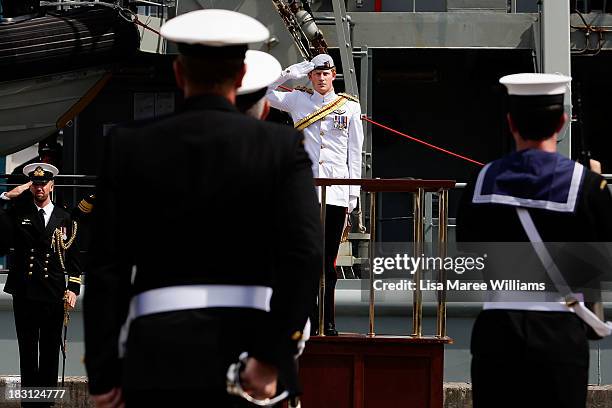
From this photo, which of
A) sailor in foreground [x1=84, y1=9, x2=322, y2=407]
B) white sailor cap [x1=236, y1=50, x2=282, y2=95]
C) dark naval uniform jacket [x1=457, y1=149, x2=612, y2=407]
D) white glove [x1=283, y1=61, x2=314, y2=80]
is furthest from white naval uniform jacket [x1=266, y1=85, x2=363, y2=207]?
sailor in foreground [x1=84, y1=9, x2=322, y2=407]

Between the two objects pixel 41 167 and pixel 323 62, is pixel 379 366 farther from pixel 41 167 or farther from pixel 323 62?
pixel 41 167

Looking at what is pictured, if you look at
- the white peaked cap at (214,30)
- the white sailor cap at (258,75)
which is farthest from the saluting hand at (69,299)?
the white peaked cap at (214,30)

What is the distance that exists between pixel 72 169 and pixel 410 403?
8.36 m

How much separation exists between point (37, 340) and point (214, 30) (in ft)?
20.4

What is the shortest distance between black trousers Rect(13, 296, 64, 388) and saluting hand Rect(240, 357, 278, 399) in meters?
6.21

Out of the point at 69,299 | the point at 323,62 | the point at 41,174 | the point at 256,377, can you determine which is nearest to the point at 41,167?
the point at 41,174

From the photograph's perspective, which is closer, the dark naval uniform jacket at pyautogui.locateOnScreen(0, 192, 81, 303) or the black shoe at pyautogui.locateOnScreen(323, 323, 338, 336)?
the black shoe at pyautogui.locateOnScreen(323, 323, 338, 336)

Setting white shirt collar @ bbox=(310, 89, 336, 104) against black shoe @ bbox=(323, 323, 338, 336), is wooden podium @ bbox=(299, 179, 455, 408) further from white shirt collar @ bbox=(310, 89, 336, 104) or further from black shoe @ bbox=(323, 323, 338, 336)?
white shirt collar @ bbox=(310, 89, 336, 104)

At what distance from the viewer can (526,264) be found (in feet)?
12.7

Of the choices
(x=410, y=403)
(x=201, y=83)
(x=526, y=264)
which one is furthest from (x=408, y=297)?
(x=201, y=83)

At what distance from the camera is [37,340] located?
29.4 feet

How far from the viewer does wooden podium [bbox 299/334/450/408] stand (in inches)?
275

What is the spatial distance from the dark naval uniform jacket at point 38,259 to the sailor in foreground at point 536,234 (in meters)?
5.61

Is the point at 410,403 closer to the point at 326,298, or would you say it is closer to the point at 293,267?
the point at 326,298
